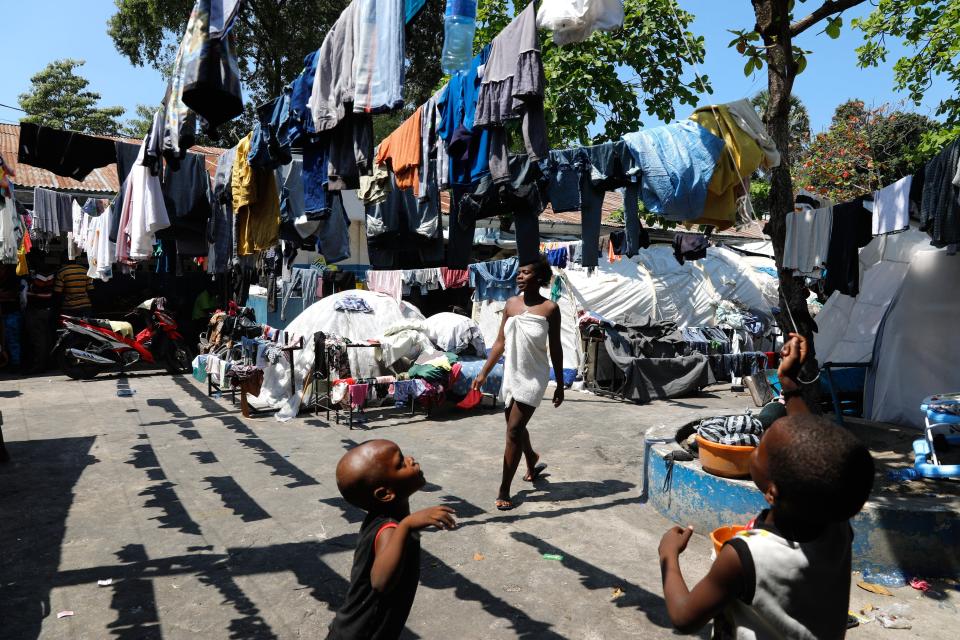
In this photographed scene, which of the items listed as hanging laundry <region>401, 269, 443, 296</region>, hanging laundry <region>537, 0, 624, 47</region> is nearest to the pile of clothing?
hanging laundry <region>537, 0, 624, 47</region>

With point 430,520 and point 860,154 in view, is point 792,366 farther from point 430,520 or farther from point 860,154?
point 860,154

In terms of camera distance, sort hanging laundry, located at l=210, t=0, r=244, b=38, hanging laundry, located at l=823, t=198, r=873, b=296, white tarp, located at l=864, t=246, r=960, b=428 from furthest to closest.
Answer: white tarp, located at l=864, t=246, r=960, b=428 < hanging laundry, located at l=823, t=198, r=873, b=296 < hanging laundry, located at l=210, t=0, r=244, b=38

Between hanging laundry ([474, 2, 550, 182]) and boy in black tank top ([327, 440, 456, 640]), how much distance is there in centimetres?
298

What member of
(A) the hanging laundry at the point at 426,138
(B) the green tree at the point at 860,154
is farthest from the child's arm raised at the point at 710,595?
(B) the green tree at the point at 860,154

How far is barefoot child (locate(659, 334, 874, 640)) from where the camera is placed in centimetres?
146

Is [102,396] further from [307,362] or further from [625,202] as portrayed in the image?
[625,202]

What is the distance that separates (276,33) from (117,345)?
12.2 m

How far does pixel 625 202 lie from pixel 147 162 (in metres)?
5.10

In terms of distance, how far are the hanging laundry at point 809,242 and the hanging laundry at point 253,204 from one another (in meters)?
5.64

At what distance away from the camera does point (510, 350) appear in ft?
17.1

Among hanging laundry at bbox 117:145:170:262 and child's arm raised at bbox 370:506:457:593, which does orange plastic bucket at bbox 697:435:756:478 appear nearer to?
child's arm raised at bbox 370:506:457:593

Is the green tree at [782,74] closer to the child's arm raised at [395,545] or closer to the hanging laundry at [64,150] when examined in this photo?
the child's arm raised at [395,545]

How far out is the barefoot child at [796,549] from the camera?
4.79 feet

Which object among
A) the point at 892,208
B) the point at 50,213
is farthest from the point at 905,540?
the point at 50,213
